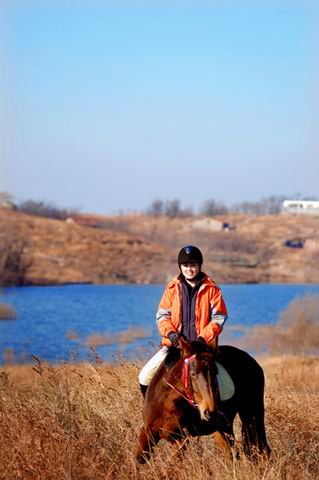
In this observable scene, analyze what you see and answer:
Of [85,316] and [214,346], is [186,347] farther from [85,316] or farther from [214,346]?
[85,316]

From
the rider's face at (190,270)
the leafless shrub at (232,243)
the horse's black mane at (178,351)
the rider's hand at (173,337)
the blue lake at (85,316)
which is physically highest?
the rider's face at (190,270)

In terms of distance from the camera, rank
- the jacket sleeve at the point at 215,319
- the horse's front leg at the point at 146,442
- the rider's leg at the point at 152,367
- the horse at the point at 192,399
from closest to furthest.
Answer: the horse at the point at 192,399
the horse's front leg at the point at 146,442
the jacket sleeve at the point at 215,319
the rider's leg at the point at 152,367

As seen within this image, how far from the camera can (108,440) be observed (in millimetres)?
9008

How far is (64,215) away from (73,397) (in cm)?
14979

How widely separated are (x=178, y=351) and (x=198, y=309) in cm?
47

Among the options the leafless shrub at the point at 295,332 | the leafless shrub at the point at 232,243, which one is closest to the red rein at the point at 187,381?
the leafless shrub at the point at 295,332

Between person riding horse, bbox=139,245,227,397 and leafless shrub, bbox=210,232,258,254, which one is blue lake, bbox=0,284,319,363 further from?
person riding horse, bbox=139,245,227,397

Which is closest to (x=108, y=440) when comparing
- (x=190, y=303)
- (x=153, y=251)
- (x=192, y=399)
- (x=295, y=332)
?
(x=192, y=399)

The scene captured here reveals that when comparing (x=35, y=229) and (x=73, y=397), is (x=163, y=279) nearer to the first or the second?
(x=35, y=229)

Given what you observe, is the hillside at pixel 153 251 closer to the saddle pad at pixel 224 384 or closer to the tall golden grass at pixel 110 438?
the tall golden grass at pixel 110 438

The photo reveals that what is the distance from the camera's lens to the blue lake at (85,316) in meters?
43.2

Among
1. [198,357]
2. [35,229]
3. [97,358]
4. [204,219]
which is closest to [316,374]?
[97,358]

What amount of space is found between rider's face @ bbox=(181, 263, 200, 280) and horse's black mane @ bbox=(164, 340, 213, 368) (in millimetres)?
688

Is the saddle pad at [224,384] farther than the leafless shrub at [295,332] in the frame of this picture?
No
